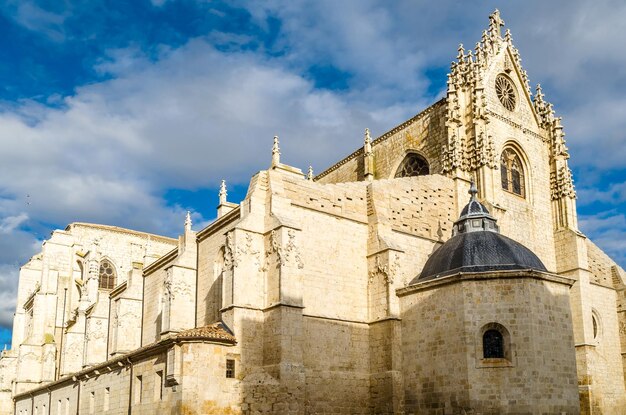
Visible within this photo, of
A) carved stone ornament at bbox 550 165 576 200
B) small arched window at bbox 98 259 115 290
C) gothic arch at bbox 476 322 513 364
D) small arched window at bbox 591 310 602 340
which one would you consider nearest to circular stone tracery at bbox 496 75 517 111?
carved stone ornament at bbox 550 165 576 200

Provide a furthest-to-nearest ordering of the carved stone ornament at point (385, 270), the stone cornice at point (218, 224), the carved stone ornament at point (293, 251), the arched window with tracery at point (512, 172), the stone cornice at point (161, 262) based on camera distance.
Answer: the arched window with tracery at point (512, 172) → the stone cornice at point (161, 262) → the stone cornice at point (218, 224) → the carved stone ornament at point (385, 270) → the carved stone ornament at point (293, 251)

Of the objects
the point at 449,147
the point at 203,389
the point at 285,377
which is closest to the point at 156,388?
the point at 203,389

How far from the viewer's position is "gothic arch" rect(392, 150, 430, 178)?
2923 centimetres

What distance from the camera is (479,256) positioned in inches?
814

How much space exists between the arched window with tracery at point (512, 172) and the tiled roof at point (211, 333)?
1446 centimetres

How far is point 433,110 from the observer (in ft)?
94.8

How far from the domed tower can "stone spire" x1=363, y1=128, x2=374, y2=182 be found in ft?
36.1

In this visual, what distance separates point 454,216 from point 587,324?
24.5 feet

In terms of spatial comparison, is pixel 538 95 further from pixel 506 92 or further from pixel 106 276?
pixel 106 276

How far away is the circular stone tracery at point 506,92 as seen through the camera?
29609mm

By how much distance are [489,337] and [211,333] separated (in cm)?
804

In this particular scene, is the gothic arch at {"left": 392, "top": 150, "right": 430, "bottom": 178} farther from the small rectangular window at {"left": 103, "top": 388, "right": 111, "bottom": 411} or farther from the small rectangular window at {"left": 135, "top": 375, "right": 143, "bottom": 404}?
the small rectangular window at {"left": 103, "top": 388, "right": 111, "bottom": 411}

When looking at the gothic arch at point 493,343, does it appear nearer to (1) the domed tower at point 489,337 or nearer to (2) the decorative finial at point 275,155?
(1) the domed tower at point 489,337

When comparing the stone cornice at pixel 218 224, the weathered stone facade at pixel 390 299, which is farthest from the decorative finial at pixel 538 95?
the stone cornice at pixel 218 224
